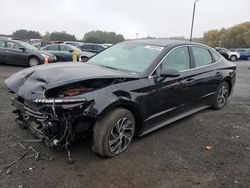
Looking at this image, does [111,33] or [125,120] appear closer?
[125,120]

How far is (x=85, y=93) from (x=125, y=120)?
30.3 inches

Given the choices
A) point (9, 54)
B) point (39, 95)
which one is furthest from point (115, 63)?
point (9, 54)

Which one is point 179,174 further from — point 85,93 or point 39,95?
point 39,95

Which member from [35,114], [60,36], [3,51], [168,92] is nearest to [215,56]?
[168,92]

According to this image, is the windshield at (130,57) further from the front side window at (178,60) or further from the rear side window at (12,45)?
the rear side window at (12,45)

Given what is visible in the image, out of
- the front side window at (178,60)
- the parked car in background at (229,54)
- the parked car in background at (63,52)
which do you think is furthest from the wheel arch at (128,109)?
the parked car in background at (229,54)

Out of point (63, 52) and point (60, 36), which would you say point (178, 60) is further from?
point (60, 36)

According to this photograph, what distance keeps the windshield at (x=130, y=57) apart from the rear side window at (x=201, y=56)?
3.33 feet

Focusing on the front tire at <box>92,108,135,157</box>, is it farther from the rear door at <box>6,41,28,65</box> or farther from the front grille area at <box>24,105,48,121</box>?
the rear door at <box>6,41,28,65</box>

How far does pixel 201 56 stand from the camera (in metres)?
5.29

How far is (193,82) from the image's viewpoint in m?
4.76

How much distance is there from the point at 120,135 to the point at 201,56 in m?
2.71

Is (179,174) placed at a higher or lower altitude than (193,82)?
lower

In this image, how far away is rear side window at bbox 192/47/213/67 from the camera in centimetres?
505
